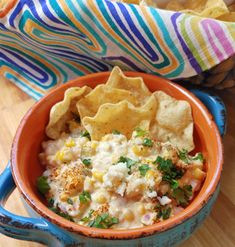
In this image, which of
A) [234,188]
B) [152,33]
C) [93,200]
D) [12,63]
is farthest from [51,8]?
[234,188]

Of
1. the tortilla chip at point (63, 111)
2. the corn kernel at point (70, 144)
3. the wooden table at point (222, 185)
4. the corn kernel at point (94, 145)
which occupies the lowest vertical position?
the wooden table at point (222, 185)

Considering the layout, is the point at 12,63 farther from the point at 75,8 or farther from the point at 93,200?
the point at 93,200

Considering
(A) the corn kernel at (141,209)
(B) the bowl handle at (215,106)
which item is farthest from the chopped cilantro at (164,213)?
(B) the bowl handle at (215,106)

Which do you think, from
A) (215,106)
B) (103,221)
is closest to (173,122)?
(215,106)

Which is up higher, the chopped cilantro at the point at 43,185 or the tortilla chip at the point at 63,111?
the tortilla chip at the point at 63,111

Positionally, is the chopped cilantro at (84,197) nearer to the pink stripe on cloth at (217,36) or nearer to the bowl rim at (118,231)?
the bowl rim at (118,231)

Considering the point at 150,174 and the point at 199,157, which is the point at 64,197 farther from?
the point at 199,157
